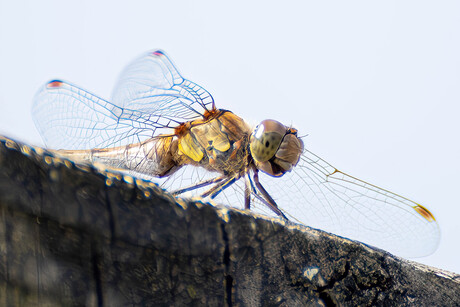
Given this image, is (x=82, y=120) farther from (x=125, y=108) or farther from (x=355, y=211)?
(x=355, y=211)

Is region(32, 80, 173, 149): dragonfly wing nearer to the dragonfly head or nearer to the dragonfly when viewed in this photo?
the dragonfly

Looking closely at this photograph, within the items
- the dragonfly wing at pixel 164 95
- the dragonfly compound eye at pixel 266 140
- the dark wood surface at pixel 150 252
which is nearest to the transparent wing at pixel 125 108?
the dragonfly wing at pixel 164 95

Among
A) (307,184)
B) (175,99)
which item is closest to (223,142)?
(175,99)

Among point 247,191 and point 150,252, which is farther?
point 247,191

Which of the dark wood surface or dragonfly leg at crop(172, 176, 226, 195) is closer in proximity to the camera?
the dark wood surface

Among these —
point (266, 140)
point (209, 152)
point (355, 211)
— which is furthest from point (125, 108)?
point (355, 211)

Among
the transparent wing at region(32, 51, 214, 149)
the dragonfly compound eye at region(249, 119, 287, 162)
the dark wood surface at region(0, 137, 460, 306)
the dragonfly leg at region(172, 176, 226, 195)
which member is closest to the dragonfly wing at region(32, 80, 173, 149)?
the transparent wing at region(32, 51, 214, 149)
